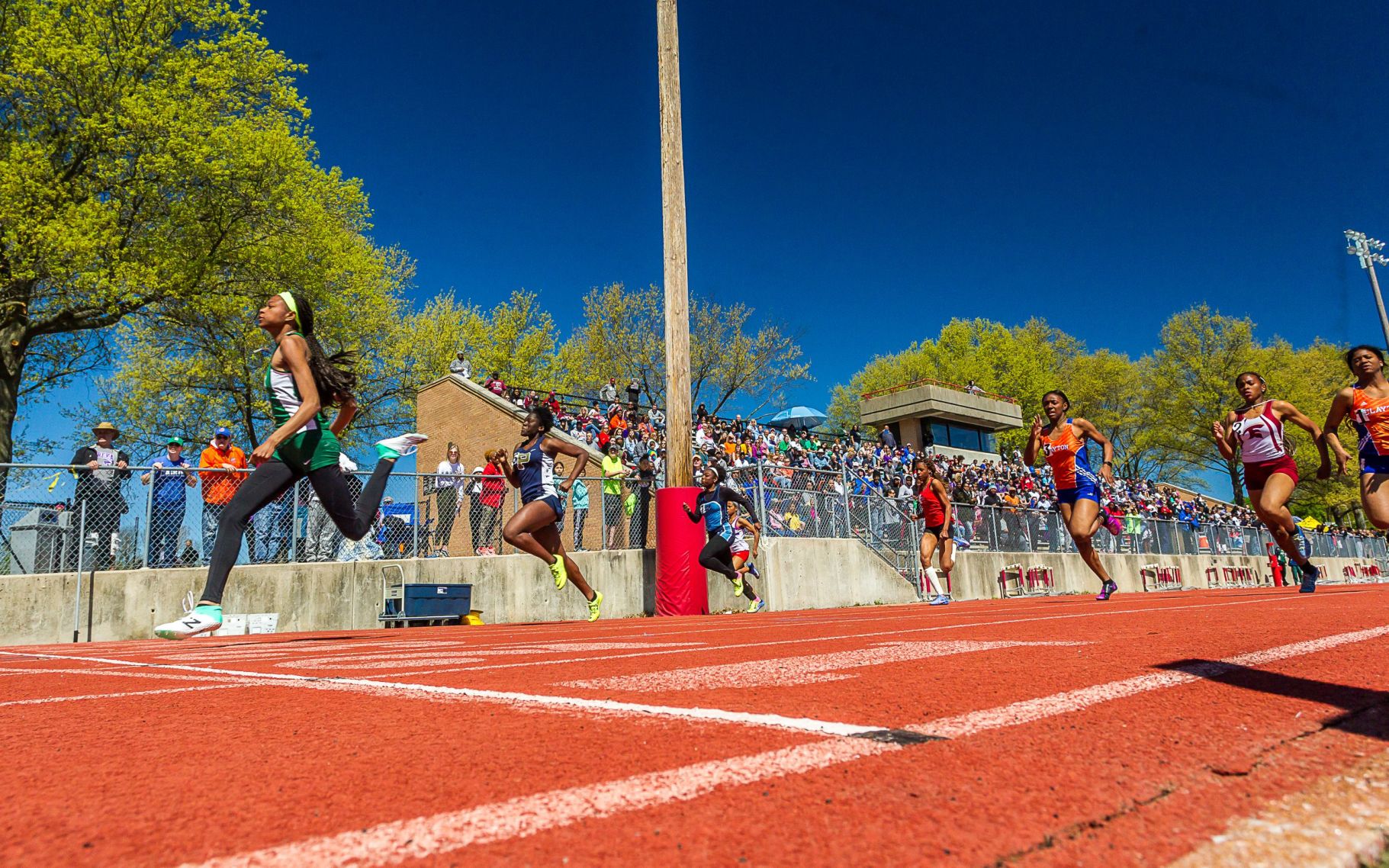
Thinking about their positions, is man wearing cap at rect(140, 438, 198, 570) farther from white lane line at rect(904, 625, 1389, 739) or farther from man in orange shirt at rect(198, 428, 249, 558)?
white lane line at rect(904, 625, 1389, 739)

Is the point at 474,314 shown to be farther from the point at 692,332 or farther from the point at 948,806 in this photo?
the point at 948,806

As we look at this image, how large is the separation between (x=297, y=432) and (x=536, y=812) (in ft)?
14.6

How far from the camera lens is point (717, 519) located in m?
11.6

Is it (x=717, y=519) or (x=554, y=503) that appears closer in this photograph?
(x=554, y=503)

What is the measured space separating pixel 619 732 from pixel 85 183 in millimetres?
22754

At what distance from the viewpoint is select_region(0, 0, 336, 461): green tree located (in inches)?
720

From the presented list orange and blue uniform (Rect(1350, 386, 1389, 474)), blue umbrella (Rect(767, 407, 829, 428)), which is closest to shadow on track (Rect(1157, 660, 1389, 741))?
orange and blue uniform (Rect(1350, 386, 1389, 474))

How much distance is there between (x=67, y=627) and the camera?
954cm

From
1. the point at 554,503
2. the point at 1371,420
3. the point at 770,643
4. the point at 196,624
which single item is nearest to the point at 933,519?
the point at 554,503

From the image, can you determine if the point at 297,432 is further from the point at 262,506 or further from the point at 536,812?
the point at 536,812

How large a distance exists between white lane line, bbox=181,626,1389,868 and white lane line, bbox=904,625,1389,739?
249mm

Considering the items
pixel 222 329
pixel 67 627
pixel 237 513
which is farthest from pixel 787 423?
pixel 237 513

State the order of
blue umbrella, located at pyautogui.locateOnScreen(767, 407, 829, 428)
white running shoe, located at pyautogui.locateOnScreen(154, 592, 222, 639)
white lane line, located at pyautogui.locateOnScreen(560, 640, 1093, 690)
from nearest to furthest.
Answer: white lane line, located at pyautogui.locateOnScreen(560, 640, 1093, 690) → white running shoe, located at pyautogui.locateOnScreen(154, 592, 222, 639) → blue umbrella, located at pyautogui.locateOnScreen(767, 407, 829, 428)

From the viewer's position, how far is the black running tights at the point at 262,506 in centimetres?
502
